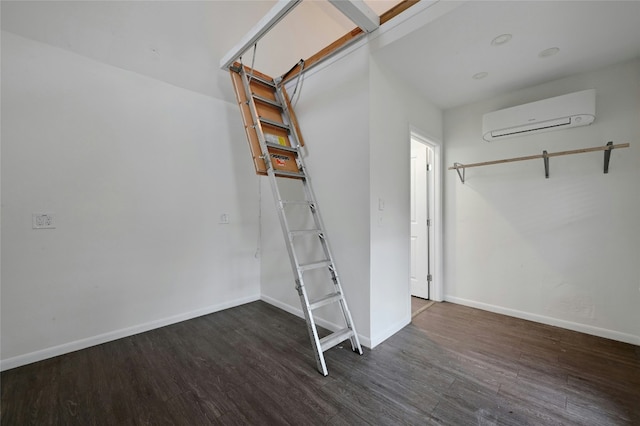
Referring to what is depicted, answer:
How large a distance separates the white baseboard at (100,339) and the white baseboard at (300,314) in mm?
422

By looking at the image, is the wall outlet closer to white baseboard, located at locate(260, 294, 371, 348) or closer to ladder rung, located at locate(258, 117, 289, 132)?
ladder rung, located at locate(258, 117, 289, 132)

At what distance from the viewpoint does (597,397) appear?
5.24 ft

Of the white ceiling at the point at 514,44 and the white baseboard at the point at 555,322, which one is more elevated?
the white ceiling at the point at 514,44

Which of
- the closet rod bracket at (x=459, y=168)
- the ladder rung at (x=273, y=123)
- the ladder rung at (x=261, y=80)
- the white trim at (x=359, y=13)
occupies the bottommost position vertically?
the closet rod bracket at (x=459, y=168)

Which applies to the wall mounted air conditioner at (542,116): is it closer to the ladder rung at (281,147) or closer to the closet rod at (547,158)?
the closet rod at (547,158)

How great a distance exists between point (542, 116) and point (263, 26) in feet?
8.49

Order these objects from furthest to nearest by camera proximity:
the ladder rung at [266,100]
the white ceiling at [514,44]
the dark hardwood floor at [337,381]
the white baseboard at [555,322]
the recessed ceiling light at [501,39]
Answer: the ladder rung at [266,100]
the white baseboard at [555,322]
the recessed ceiling light at [501,39]
the white ceiling at [514,44]
the dark hardwood floor at [337,381]

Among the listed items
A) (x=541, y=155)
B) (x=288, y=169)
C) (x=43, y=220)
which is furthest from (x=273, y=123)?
(x=541, y=155)

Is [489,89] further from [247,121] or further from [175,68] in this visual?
[175,68]

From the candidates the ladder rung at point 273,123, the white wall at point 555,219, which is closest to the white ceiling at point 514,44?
the white wall at point 555,219

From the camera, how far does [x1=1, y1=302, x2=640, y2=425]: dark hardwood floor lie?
4.82 ft

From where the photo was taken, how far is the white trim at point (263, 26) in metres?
1.71

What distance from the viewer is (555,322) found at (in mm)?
2531

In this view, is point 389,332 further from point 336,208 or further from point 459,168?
point 459,168
